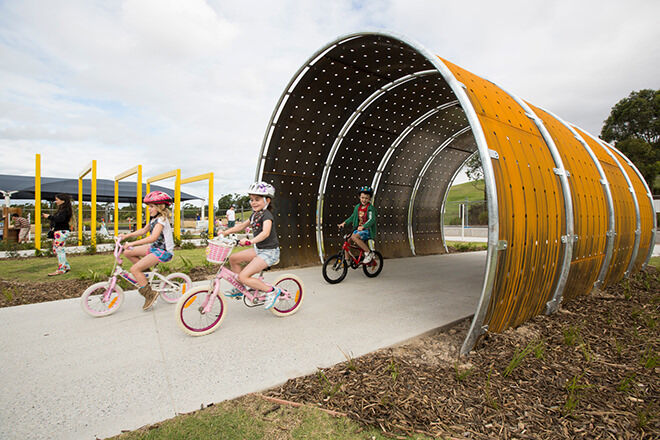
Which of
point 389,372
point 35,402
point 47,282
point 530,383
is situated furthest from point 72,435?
point 47,282

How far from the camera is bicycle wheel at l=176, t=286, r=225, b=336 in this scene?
13.1 feet

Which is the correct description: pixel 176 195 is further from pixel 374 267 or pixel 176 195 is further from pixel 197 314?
pixel 197 314

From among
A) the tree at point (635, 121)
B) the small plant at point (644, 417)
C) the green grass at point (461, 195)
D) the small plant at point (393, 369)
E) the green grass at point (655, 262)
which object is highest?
the tree at point (635, 121)

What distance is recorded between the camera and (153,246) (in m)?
4.86

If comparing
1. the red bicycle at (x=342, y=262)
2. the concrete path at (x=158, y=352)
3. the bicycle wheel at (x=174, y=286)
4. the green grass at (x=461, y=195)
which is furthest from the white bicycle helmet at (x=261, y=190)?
the green grass at (x=461, y=195)

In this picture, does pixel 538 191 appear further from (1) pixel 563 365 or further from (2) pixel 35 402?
(2) pixel 35 402

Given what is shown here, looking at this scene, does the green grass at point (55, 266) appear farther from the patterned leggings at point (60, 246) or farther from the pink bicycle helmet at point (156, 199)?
the pink bicycle helmet at point (156, 199)

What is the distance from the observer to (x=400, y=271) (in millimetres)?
8781

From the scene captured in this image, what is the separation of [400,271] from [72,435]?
7251 mm

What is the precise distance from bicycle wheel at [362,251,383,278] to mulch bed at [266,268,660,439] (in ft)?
11.5

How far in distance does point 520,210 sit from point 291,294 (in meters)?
3.01

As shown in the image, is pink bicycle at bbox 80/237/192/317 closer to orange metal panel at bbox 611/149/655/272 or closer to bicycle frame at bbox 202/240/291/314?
bicycle frame at bbox 202/240/291/314

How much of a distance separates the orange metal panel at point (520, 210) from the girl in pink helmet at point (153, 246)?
3.98 metres

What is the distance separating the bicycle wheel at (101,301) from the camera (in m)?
4.79
